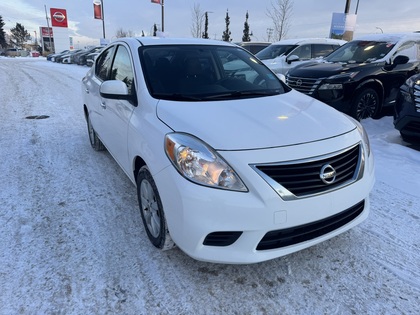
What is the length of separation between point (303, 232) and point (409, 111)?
3695 mm

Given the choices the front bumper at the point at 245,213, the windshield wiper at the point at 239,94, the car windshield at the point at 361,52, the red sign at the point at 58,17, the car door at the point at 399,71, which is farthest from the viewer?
the red sign at the point at 58,17

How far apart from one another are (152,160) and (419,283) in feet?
6.85

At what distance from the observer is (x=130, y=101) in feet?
9.70

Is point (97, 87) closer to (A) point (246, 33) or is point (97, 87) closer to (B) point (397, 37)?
(B) point (397, 37)

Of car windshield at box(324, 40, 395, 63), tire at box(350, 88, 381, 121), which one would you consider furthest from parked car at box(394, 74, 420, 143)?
car windshield at box(324, 40, 395, 63)

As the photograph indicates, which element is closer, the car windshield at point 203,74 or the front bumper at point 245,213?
the front bumper at point 245,213

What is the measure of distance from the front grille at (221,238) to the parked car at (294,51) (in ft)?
27.2

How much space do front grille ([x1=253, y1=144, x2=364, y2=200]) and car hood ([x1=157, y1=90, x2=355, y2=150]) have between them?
16cm

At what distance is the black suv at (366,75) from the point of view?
6.13 meters

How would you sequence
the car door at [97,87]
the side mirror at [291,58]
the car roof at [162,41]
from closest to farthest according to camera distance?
the car roof at [162,41] → the car door at [97,87] → the side mirror at [291,58]

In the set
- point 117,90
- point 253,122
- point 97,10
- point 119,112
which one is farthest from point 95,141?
point 97,10

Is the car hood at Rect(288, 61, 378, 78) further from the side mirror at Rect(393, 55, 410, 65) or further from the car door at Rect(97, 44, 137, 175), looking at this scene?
the car door at Rect(97, 44, 137, 175)

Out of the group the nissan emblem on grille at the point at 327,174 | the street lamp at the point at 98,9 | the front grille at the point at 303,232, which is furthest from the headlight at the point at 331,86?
the street lamp at the point at 98,9

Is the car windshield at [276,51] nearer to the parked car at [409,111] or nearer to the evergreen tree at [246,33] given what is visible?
the parked car at [409,111]
